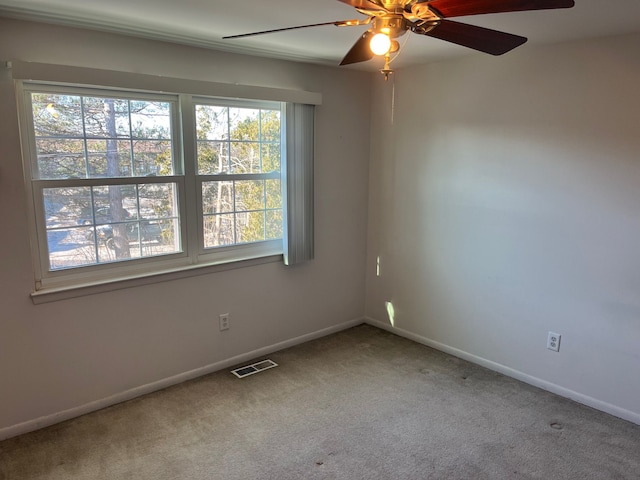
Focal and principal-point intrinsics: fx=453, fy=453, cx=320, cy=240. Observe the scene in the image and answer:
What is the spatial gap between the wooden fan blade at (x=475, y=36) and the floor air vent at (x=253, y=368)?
98.5 inches

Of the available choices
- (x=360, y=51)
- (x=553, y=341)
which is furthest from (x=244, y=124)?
(x=553, y=341)

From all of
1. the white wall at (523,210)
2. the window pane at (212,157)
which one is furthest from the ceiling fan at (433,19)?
the window pane at (212,157)

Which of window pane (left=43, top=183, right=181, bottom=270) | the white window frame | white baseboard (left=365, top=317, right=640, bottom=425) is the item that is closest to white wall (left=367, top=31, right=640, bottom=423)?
white baseboard (left=365, top=317, right=640, bottom=425)

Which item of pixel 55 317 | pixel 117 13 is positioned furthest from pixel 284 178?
pixel 55 317

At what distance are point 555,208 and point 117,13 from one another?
276cm

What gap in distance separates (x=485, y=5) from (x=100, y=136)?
220 centimetres

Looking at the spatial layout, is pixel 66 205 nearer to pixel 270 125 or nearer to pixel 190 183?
pixel 190 183

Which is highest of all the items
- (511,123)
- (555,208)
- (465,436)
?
(511,123)

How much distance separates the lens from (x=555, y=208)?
2895mm

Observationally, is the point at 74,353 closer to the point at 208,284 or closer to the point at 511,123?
the point at 208,284

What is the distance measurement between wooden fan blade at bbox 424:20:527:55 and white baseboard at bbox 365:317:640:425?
2277 millimetres

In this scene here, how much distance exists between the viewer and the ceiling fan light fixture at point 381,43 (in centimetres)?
153

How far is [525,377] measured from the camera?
316 cm

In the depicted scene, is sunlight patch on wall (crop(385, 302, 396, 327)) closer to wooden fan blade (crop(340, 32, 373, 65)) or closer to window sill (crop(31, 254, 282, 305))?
window sill (crop(31, 254, 282, 305))
